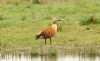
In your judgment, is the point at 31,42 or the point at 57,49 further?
the point at 31,42

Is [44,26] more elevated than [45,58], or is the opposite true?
[45,58]

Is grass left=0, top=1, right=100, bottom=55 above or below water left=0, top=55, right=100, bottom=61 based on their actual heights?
below

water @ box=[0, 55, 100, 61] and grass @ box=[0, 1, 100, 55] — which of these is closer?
water @ box=[0, 55, 100, 61]

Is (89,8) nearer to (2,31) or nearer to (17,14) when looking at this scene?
(17,14)

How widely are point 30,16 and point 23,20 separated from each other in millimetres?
936

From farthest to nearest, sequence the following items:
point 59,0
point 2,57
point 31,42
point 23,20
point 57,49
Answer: point 59,0 < point 23,20 < point 31,42 < point 57,49 < point 2,57

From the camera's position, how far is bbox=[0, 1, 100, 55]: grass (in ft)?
50.3

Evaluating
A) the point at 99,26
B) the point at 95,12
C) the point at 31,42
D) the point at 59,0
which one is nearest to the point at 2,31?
the point at 31,42

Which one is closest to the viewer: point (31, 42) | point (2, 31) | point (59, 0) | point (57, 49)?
point (57, 49)

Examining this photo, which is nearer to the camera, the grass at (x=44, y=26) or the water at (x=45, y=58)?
the water at (x=45, y=58)

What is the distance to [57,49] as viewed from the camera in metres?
15.0

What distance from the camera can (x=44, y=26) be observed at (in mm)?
18828

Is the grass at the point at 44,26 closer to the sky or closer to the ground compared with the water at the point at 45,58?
closer to the ground

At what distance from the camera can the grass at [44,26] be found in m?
15.3
